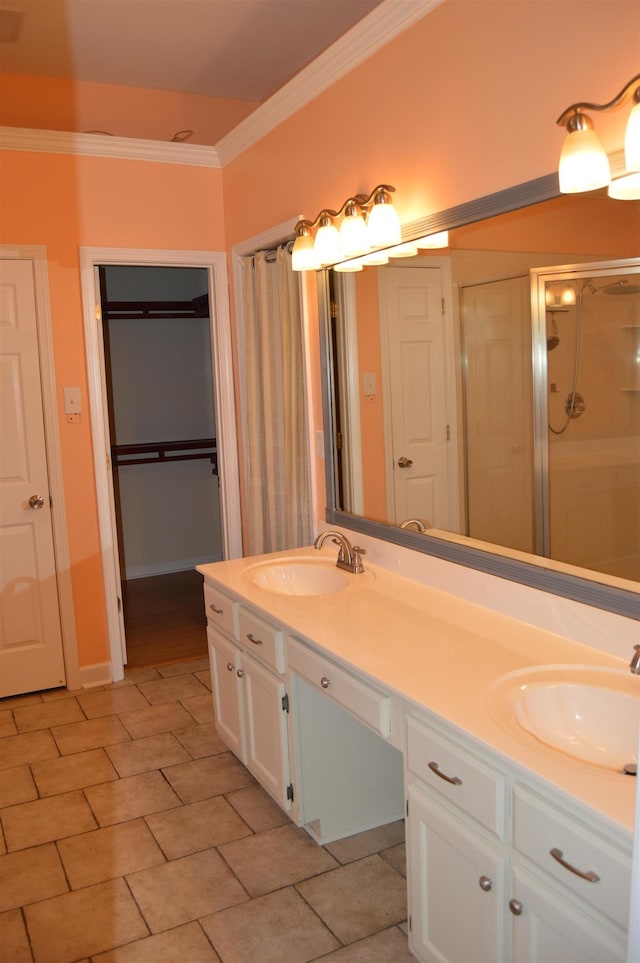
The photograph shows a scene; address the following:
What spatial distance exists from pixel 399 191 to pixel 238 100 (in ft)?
7.11

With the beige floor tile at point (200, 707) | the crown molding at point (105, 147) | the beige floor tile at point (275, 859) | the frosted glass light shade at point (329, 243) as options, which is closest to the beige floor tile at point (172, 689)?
the beige floor tile at point (200, 707)

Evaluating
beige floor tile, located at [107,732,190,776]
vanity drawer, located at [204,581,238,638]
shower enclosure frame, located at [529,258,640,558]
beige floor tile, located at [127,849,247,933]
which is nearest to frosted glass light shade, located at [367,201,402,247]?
shower enclosure frame, located at [529,258,640,558]

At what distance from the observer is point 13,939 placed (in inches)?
85.4

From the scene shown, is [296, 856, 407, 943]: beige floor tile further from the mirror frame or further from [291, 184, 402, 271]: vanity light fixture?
[291, 184, 402, 271]: vanity light fixture

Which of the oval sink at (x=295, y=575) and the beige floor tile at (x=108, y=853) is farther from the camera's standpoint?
the oval sink at (x=295, y=575)

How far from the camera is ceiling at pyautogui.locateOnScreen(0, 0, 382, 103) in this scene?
321 cm

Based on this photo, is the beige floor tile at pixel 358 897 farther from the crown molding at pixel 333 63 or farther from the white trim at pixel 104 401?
the crown molding at pixel 333 63

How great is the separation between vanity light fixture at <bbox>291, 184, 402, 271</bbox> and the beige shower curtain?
1.32 feet

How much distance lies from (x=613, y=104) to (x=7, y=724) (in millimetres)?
3331

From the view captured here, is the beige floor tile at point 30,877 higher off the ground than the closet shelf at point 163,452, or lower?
lower

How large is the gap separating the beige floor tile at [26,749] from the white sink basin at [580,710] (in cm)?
222

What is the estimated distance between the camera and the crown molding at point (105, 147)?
3574 mm

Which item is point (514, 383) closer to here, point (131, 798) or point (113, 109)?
point (131, 798)

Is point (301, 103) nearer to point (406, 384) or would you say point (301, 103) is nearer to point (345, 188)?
point (345, 188)
